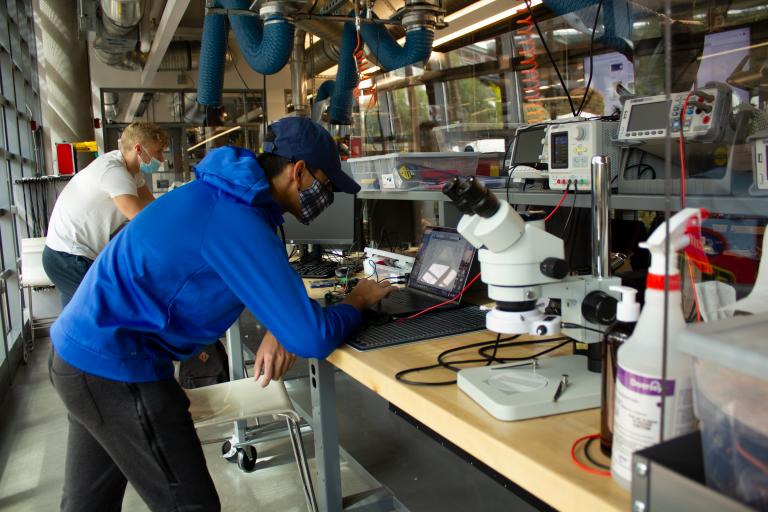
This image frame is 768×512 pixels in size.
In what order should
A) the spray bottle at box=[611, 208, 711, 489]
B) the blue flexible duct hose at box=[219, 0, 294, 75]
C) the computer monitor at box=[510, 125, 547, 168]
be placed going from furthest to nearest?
the blue flexible duct hose at box=[219, 0, 294, 75] < the computer monitor at box=[510, 125, 547, 168] < the spray bottle at box=[611, 208, 711, 489]

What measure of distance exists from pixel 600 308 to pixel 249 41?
3.09 m

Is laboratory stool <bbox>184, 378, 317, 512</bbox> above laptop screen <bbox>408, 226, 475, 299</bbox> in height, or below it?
below

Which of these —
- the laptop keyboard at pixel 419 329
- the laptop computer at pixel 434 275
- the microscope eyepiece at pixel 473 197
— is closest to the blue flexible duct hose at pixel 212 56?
the laptop computer at pixel 434 275

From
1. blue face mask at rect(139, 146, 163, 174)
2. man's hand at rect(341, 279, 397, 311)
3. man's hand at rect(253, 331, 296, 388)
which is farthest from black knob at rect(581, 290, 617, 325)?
blue face mask at rect(139, 146, 163, 174)

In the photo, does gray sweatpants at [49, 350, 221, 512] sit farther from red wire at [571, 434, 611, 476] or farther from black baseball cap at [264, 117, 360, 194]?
red wire at [571, 434, 611, 476]

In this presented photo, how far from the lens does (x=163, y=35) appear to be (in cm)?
601

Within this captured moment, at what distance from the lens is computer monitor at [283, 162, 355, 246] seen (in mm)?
2928

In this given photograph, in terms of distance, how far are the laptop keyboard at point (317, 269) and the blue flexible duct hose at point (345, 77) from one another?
5.07 feet

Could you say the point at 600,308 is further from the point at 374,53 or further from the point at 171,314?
the point at 374,53

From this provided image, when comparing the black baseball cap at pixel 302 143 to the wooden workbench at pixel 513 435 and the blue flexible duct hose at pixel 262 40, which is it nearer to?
the wooden workbench at pixel 513 435

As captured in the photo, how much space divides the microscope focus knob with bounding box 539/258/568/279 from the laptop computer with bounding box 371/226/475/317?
0.74 metres

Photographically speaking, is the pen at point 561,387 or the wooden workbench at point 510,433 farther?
the pen at point 561,387

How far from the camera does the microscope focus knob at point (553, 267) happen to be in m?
0.98

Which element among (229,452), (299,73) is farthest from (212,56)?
(229,452)
